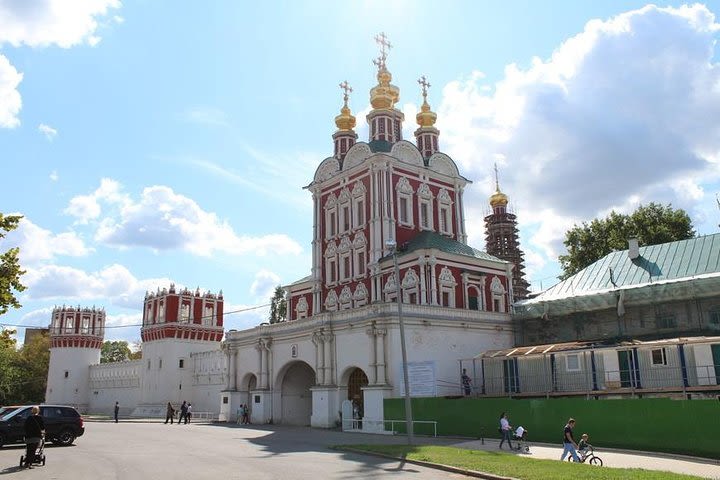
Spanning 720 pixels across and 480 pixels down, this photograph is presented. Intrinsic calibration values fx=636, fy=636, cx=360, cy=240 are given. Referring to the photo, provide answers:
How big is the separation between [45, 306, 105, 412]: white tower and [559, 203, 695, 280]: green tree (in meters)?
48.0

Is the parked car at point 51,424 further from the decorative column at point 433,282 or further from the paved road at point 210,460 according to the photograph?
the decorative column at point 433,282

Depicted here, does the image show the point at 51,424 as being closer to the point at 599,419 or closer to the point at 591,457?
the point at 591,457

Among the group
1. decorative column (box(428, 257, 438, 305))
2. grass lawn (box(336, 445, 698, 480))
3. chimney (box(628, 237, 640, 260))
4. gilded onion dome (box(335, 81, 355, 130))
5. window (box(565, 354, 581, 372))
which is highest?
gilded onion dome (box(335, 81, 355, 130))

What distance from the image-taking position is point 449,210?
46250mm

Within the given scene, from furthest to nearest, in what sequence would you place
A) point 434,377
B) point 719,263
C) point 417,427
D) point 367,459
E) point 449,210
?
point 449,210, point 719,263, point 434,377, point 417,427, point 367,459

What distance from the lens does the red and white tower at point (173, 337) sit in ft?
185

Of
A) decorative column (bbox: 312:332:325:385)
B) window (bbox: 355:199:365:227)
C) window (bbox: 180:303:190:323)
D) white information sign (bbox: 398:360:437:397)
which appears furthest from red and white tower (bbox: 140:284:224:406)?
white information sign (bbox: 398:360:437:397)

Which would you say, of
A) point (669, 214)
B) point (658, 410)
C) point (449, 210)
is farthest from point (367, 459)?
point (669, 214)

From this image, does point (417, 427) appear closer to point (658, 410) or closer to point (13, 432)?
point (658, 410)

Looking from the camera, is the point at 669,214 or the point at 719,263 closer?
the point at 719,263

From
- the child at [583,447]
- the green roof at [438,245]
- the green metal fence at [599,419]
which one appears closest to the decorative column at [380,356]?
the green metal fence at [599,419]

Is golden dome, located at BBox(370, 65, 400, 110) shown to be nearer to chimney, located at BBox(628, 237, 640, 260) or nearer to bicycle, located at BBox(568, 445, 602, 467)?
chimney, located at BBox(628, 237, 640, 260)

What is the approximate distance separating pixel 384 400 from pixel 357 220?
54.5 feet

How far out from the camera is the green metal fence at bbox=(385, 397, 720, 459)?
19.4 meters
